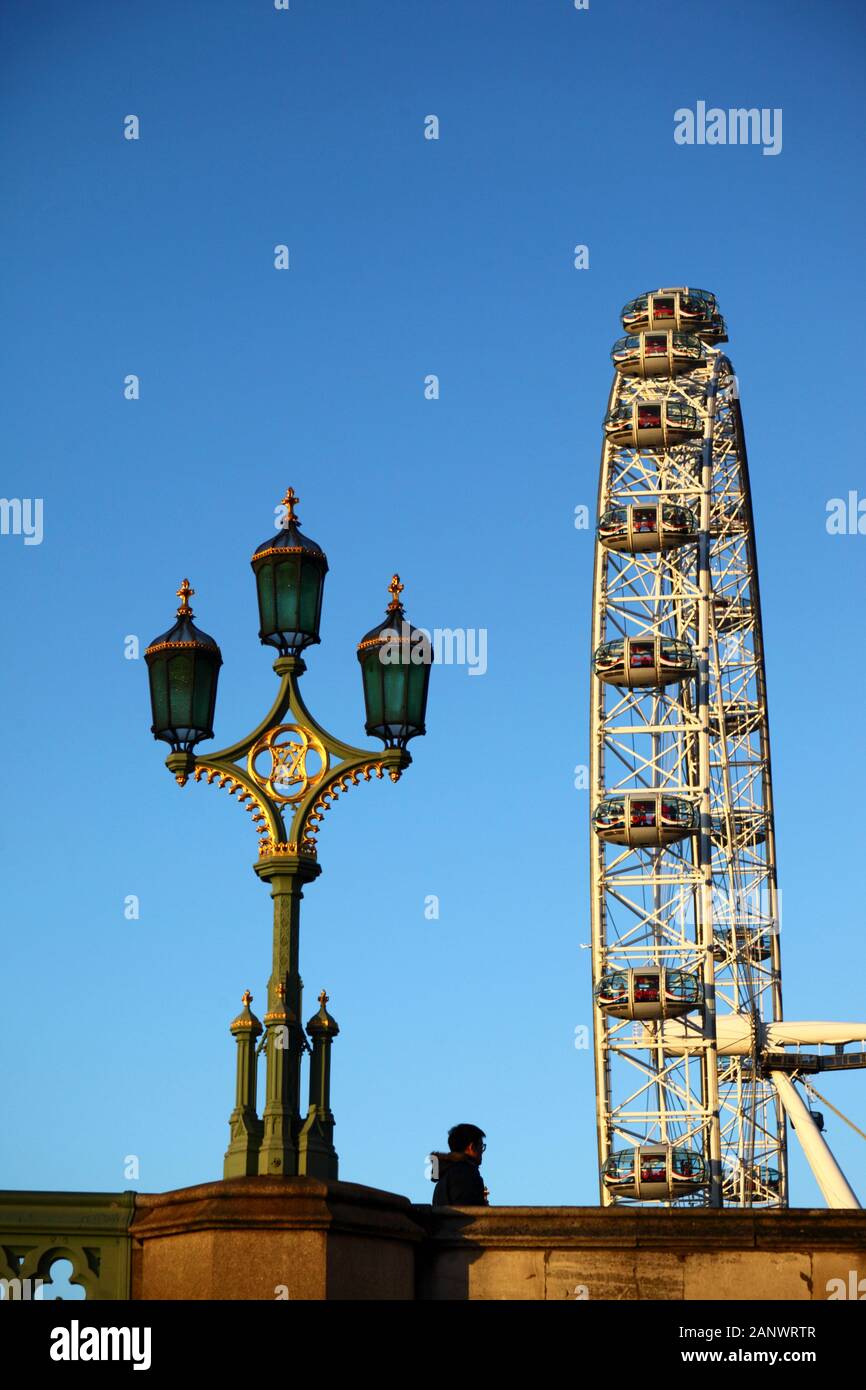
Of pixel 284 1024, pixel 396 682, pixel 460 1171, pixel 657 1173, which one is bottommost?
pixel 460 1171

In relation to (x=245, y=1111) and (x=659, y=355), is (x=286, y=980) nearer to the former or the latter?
(x=245, y=1111)

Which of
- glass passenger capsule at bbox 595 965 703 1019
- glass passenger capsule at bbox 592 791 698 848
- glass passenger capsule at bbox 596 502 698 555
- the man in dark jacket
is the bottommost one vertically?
the man in dark jacket

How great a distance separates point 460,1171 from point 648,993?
39.9m

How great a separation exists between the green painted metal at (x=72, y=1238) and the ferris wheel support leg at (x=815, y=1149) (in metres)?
38.7

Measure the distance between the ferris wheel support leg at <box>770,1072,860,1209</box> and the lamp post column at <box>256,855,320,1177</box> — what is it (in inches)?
1522

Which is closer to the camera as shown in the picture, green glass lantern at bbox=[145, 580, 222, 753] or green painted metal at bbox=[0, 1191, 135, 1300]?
green painted metal at bbox=[0, 1191, 135, 1300]

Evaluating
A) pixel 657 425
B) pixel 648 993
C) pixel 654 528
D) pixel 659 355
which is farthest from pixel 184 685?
pixel 659 355

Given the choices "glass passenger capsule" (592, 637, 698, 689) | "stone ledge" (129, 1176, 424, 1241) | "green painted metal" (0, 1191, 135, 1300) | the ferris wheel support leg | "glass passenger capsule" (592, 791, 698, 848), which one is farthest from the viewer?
"glass passenger capsule" (592, 637, 698, 689)

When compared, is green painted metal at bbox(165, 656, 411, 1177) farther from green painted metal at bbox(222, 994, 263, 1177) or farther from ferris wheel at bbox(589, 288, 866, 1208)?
ferris wheel at bbox(589, 288, 866, 1208)

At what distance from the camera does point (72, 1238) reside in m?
12.9

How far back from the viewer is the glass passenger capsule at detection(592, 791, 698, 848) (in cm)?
5366

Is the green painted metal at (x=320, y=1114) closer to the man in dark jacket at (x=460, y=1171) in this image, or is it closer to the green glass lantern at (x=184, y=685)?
the man in dark jacket at (x=460, y=1171)

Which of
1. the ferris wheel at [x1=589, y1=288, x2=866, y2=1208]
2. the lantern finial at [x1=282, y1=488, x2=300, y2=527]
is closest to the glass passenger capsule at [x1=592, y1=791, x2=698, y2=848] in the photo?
the ferris wheel at [x1=589, y1=288, x2=866, y2=1208]
